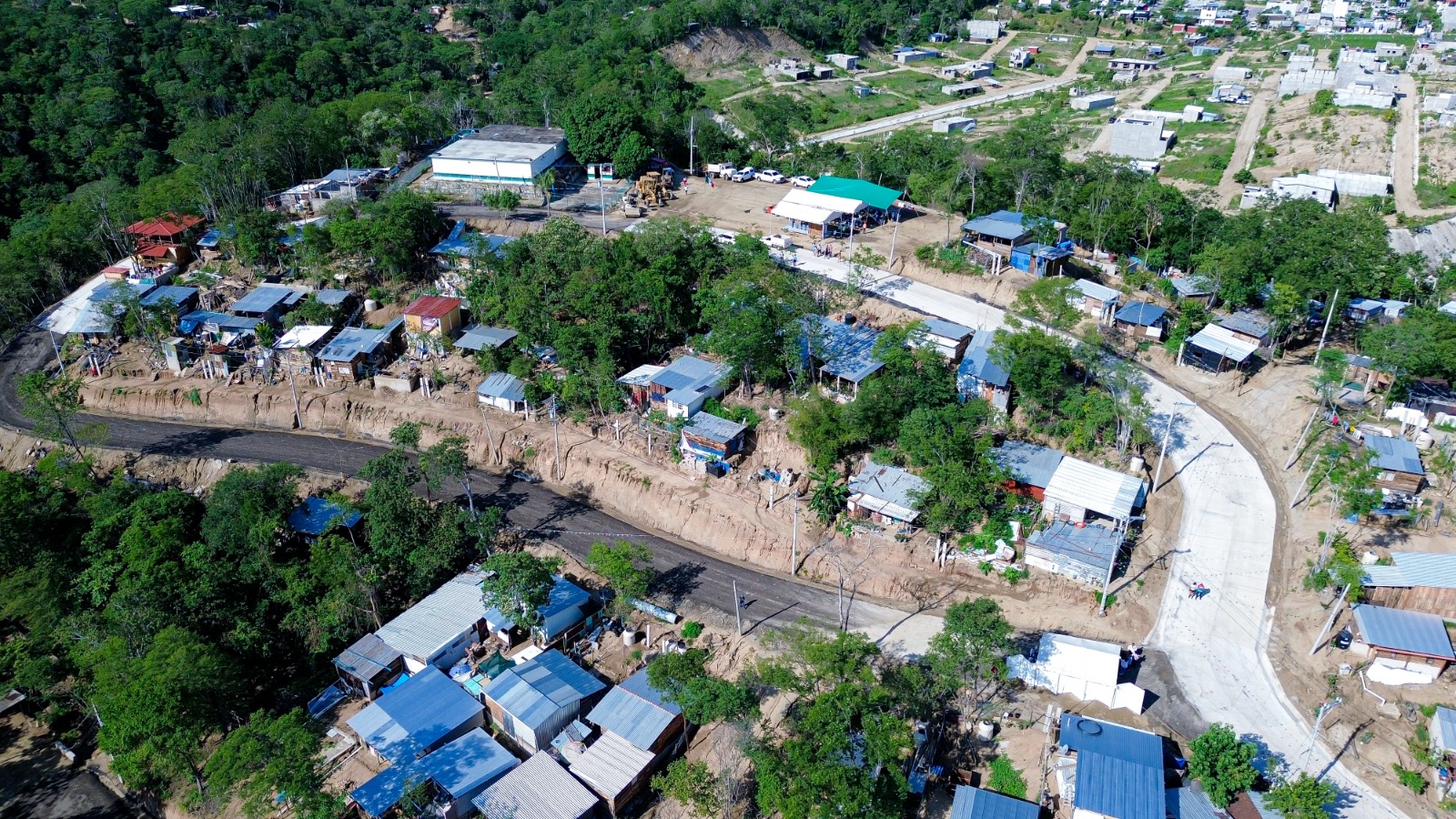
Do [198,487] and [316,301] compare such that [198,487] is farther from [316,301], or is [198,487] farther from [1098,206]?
[1098,206]

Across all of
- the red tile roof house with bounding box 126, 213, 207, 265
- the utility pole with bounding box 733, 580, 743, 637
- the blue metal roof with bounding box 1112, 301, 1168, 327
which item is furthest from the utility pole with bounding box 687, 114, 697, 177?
the utility pole with bounding box 733, 580, 743, 637

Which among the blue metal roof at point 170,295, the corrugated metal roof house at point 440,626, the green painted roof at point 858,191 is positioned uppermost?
the green painted roof at point 858,191

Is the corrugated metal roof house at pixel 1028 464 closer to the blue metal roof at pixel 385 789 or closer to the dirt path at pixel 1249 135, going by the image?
the blue metal roof at pixel 385 789

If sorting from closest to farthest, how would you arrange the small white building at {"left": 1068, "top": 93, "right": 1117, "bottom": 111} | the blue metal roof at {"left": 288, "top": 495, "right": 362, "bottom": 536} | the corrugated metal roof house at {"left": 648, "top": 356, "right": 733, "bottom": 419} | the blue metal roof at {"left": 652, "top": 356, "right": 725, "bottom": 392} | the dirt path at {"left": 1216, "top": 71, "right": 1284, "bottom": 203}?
the blue metal roof at {"left": 288, "top": 495, "right": 362, "bottom": 536} → the corrugated metal roof house at {"left": 648, "top": 356, "right": 733, "bottom": 419} → the blue metal roof at {"left": 652, "top": 356, "right": 725, "bottom": 392} → the dirt path at {"left": 1216, "top": 71, "right": 1284, "bottom": 203} → the small white building at {"left": 1068, "top": 93, "right": 1117, "bottom": 111}

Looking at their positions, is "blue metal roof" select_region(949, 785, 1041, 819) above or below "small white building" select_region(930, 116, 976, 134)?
below

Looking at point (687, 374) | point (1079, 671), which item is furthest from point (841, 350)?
point (1079, 671)

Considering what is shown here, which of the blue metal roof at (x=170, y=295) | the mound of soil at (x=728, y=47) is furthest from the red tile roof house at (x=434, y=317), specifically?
the mound of soil at (x=728, y=47)

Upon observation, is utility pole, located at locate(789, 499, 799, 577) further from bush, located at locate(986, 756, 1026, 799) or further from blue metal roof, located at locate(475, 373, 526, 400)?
blue metal roof, located at locate(475, 373, 526, 400)

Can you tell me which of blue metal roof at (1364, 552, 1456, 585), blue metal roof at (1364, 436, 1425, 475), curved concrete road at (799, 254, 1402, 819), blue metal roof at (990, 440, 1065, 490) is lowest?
curved concrete road at (799, 254, 1402, 819)
